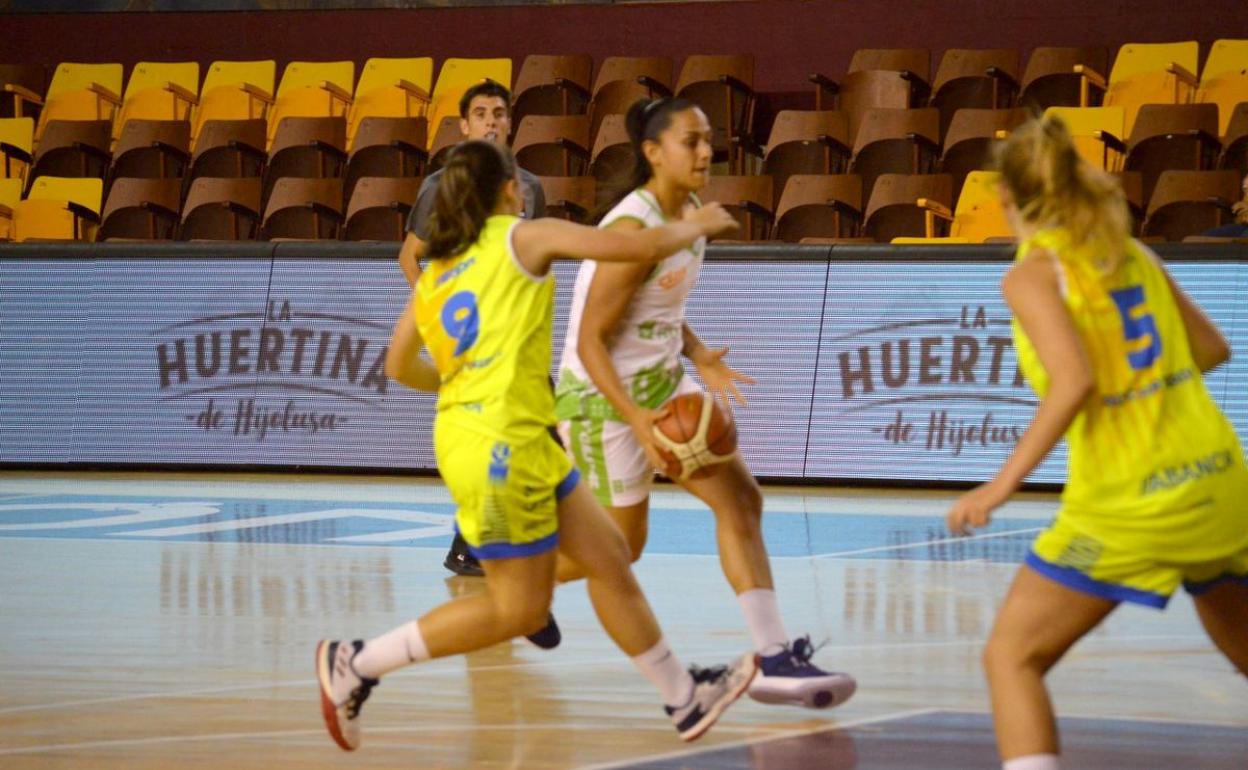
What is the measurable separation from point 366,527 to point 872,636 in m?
3.50

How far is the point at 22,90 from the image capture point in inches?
600

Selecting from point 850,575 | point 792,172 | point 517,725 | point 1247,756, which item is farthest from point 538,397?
point 792,172

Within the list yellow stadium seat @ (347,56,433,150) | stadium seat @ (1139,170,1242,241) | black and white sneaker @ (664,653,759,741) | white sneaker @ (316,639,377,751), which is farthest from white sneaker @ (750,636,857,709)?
yellow stadium seat @ (347,56,433,150)

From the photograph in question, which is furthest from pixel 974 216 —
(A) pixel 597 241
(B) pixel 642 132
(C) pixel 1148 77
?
(A) pixel 597 241

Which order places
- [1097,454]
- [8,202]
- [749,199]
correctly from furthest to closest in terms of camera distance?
[8,202]
[749,199]
[1097,454]

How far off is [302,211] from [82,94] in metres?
3.56

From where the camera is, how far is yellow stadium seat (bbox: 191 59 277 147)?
15.1 meters

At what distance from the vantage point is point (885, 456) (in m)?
9.98

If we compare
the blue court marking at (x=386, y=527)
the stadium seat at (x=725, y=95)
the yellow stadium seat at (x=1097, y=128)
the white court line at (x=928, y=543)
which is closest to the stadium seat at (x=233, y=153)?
the stadium seat at (x=725, y=95)

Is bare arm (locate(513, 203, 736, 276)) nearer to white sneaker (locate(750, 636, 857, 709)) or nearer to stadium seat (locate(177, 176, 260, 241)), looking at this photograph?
white sneaker (locate(750, 636, 857, 709))

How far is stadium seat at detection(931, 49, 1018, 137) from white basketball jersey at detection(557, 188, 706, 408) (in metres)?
8.16

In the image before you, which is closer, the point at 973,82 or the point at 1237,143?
the point at 1237,143

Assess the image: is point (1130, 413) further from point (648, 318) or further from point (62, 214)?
point (62, 214)

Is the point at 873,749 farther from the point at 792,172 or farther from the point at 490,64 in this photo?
the point at 490,64
